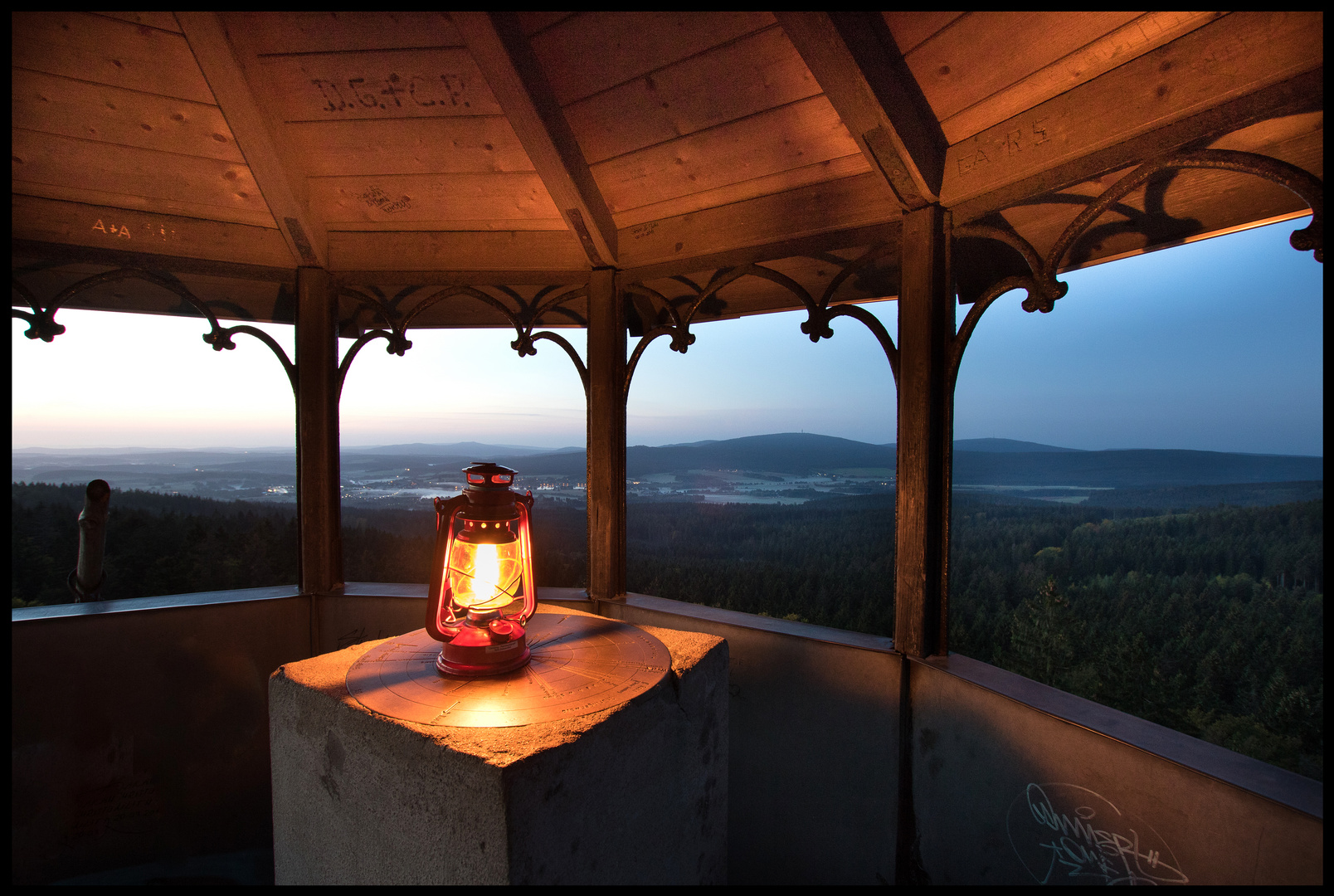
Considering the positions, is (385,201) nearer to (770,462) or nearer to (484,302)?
(484,302)

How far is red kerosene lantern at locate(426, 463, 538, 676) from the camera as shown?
5.45 ft

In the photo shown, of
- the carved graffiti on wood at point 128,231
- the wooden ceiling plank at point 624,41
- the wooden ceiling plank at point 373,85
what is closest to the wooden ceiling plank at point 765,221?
the wooden ceiling plank at point 624,41

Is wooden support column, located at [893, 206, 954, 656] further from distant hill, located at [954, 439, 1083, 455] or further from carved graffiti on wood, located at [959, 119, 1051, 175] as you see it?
distant hill, located at [954, 439, 1083, 455]

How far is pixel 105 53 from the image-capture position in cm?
217

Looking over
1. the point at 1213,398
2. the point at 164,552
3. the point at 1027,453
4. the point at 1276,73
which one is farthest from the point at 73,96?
the point at 1213,398

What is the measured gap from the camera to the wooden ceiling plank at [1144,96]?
142 centimetres

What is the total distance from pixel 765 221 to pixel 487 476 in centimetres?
179

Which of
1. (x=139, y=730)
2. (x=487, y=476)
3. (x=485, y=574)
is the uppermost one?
(x=487, y=476)

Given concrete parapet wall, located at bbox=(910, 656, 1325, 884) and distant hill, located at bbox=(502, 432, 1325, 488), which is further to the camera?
distant hill, located at bbox=(502, 432, 1325, 488)

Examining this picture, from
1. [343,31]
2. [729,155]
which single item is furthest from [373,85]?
[729,155]

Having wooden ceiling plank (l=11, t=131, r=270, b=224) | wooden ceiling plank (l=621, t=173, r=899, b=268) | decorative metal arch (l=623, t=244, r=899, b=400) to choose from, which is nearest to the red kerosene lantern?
decorative metal arch (l=623, t=244, r=899, b=400)

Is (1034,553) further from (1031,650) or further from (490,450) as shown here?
(490,450)

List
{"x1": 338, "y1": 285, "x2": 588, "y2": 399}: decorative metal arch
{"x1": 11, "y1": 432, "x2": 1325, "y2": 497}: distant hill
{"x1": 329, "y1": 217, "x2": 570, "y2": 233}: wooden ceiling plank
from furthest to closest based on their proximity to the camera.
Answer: {"x1": 11, "y1": 432, "x2": 1325, "y2": 497}: distant hill < {"x1": 338, "y1": 285, "x2": 588, "y2": 399}: decorative metal arch < {"x1": 329, "y1": 217, "x2": 570, "y2": 233}: wooden ceiling plank

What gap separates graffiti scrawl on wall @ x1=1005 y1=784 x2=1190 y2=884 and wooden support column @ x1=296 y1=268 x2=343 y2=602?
3463mm
